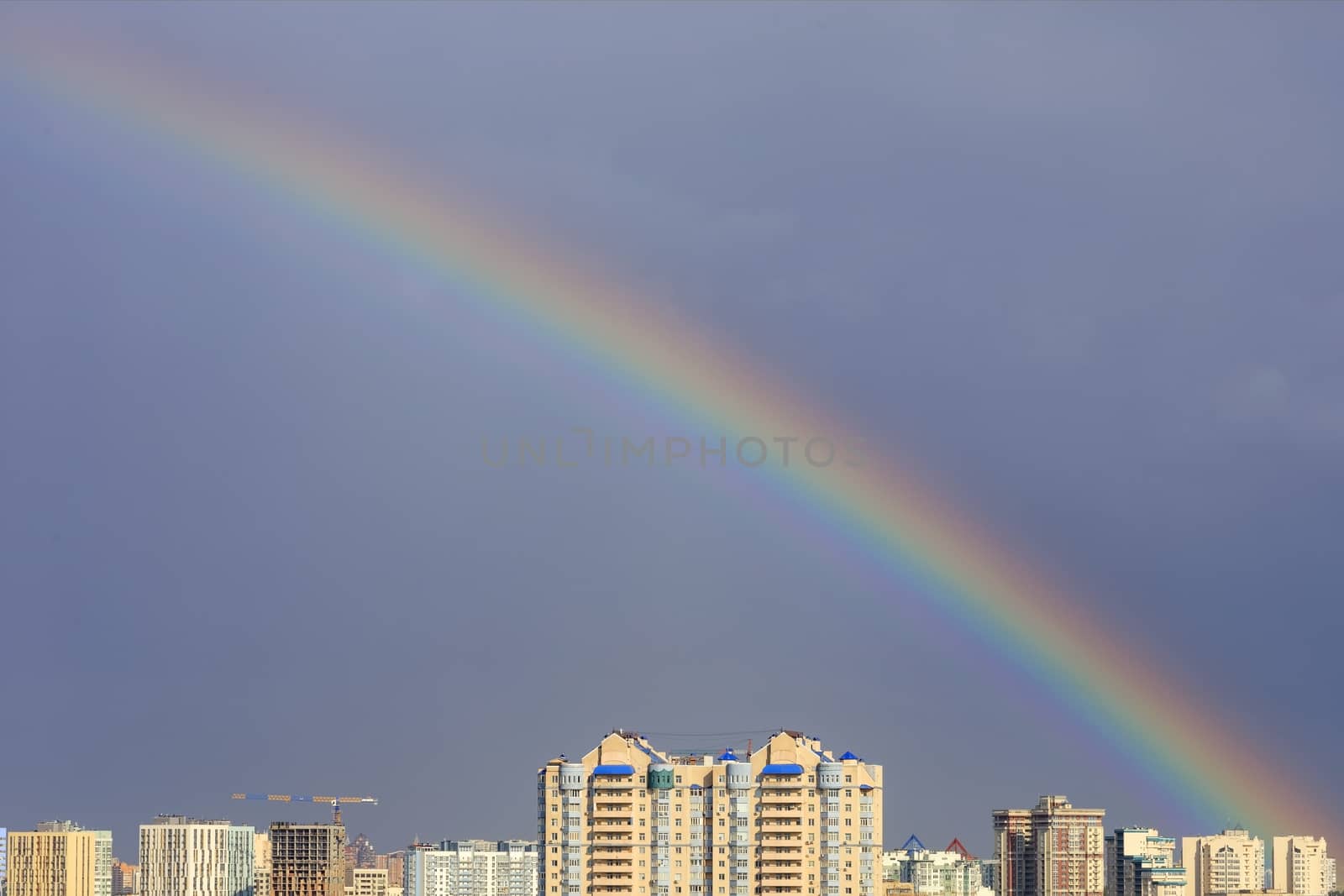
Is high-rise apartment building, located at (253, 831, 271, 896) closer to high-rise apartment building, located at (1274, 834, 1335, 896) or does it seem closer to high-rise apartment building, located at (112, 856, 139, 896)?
high-rise apartment building, located at (112, 856, 139, 896)

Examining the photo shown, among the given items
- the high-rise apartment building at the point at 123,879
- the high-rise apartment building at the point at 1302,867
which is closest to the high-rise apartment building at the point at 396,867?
the high-rise apartment building at the point at 123,879

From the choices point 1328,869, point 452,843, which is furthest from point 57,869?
point 1328,869

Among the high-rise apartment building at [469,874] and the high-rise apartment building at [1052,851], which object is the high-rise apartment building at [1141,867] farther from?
the high-rise apartment building at [469,874]

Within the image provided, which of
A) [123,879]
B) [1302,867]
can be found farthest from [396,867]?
[1302,867]

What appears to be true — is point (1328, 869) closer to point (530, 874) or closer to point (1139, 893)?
point (1139, 893)

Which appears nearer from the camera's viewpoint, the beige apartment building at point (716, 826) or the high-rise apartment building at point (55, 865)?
the beige apartment building at point (716, 826)

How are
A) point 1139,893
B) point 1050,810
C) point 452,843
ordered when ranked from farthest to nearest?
point 452,843
point 1050,810
point 1139,893
